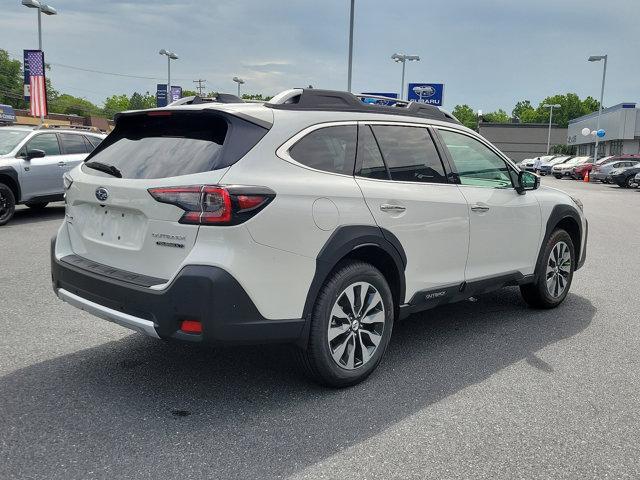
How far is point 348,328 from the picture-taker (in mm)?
3729

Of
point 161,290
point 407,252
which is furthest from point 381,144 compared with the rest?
point 161,290

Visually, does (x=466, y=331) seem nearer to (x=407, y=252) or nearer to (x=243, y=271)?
(x=407, y=252)

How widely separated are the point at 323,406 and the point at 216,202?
1.38 meters

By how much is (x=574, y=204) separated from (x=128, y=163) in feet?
14.3

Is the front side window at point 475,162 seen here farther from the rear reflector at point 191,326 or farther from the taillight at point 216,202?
the rear reflector at point 191,326

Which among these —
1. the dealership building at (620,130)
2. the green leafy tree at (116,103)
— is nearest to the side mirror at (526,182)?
the dealership building at (620,130)

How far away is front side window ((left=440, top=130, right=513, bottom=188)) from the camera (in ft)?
15.4

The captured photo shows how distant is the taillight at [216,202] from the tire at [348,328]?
0.73m

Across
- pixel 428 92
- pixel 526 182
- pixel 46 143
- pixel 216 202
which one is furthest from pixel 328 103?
pixel 428 92

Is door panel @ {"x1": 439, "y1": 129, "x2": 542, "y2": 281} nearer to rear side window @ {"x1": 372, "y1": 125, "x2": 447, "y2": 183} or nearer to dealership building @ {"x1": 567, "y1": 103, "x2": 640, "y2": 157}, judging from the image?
rear side window @ {"x1": 372, "y1": 125, "x2": 447, "y2": 183}

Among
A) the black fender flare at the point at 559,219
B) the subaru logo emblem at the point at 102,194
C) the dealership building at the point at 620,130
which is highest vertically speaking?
the dealership building at the point at 620,130

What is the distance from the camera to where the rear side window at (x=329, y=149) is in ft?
11.8

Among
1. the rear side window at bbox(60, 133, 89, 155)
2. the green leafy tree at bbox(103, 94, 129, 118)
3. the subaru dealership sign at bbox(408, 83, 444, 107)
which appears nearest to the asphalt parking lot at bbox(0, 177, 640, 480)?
the rear side window at bbox(60, 133, 89, 155)

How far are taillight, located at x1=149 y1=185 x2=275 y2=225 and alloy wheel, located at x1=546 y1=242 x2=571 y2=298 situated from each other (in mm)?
3477
